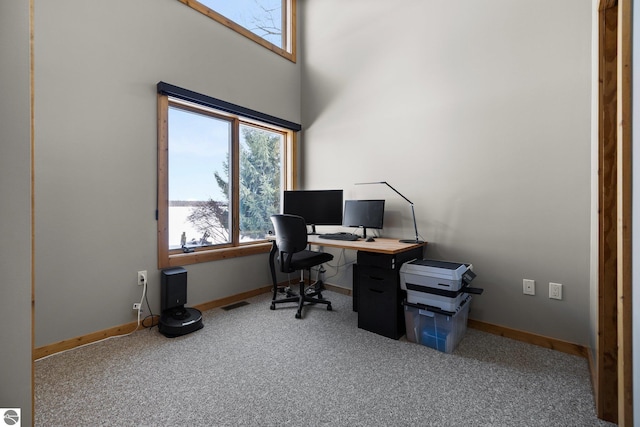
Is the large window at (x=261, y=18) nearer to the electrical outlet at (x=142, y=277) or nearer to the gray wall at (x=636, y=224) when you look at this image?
the electrical outlet at (x=142, y=277)

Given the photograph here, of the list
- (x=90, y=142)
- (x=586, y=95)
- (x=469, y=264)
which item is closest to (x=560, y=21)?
(x=586, y=95)

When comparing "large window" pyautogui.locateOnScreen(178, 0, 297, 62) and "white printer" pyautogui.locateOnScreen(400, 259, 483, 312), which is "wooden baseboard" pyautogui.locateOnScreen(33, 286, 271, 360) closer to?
"white printer" pyautogui.locateOnScreen(400, 259, 483, 312)

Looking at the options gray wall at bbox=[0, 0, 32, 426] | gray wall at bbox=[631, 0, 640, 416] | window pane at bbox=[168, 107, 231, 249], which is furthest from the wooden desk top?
gray wall at bbox=[0, 0, 32, 426]

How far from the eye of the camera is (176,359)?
6.41 ft

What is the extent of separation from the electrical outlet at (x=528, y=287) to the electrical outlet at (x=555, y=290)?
101mm

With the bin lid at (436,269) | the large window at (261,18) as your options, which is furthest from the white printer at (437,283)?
the large window at (261,18)

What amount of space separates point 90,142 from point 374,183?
2.48 meters

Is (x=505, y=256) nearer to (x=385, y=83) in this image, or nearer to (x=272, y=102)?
(x=385, y=83)

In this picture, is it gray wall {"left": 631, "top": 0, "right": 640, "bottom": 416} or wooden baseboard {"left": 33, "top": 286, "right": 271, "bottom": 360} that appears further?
wooden baseboard {"left": 33, "top": 286, "right": 271, "bottom": 360}

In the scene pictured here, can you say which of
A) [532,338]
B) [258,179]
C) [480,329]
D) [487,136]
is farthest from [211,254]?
[532,338]

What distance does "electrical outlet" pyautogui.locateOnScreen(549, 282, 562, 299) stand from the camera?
2.10 metres

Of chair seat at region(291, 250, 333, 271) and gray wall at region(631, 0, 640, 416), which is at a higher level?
gray wall at region(631, 0, 640, 416)

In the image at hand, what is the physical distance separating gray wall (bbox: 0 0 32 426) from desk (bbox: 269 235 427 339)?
1.91 metres

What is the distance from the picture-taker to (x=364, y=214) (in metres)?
3.01
